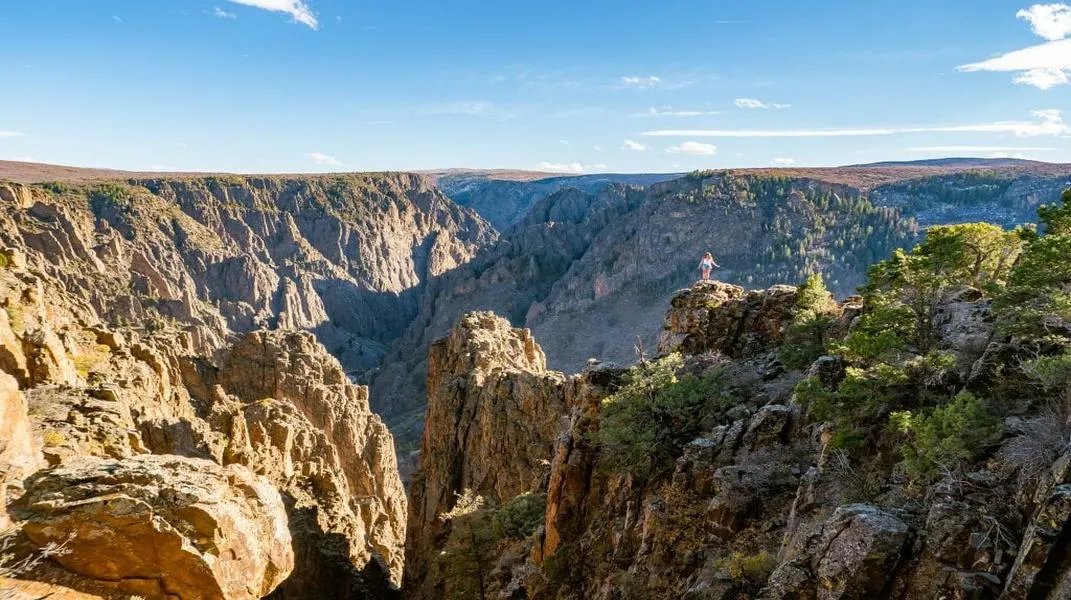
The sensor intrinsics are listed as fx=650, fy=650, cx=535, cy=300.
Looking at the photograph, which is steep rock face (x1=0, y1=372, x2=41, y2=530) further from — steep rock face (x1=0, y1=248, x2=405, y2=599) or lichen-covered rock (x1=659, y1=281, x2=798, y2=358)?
lichen-covered rock (x1=659, y1=281, x2=798, y2=358)

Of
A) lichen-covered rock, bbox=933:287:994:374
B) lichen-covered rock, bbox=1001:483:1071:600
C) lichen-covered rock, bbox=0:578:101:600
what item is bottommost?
lichen-covered rock, bbox=0:578:101:600

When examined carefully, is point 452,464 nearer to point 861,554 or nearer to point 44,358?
point 44,358

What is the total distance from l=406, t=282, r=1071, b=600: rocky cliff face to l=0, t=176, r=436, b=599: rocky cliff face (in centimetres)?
826

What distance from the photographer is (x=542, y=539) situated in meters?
21.2

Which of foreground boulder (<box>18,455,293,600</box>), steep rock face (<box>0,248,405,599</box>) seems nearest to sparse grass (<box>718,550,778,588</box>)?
steep rock face (<box>0,248,405,599</box>)

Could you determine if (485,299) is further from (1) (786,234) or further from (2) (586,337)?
(1) (786,234)

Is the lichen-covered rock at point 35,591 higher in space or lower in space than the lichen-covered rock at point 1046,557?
lower

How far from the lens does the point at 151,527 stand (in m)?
10.9

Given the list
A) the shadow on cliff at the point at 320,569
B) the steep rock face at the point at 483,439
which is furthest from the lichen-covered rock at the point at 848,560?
the steep rock face at the point at 483,439

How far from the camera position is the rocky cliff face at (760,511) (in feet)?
29.7

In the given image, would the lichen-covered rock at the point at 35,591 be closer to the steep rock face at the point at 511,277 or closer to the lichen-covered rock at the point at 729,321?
the lichen-covered rock at the point at 729,321

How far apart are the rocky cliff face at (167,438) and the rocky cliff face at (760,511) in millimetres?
8261

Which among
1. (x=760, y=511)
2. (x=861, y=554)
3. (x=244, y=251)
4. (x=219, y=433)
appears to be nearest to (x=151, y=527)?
(x=861, y=554)

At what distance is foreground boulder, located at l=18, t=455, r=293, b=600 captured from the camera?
10.5m
